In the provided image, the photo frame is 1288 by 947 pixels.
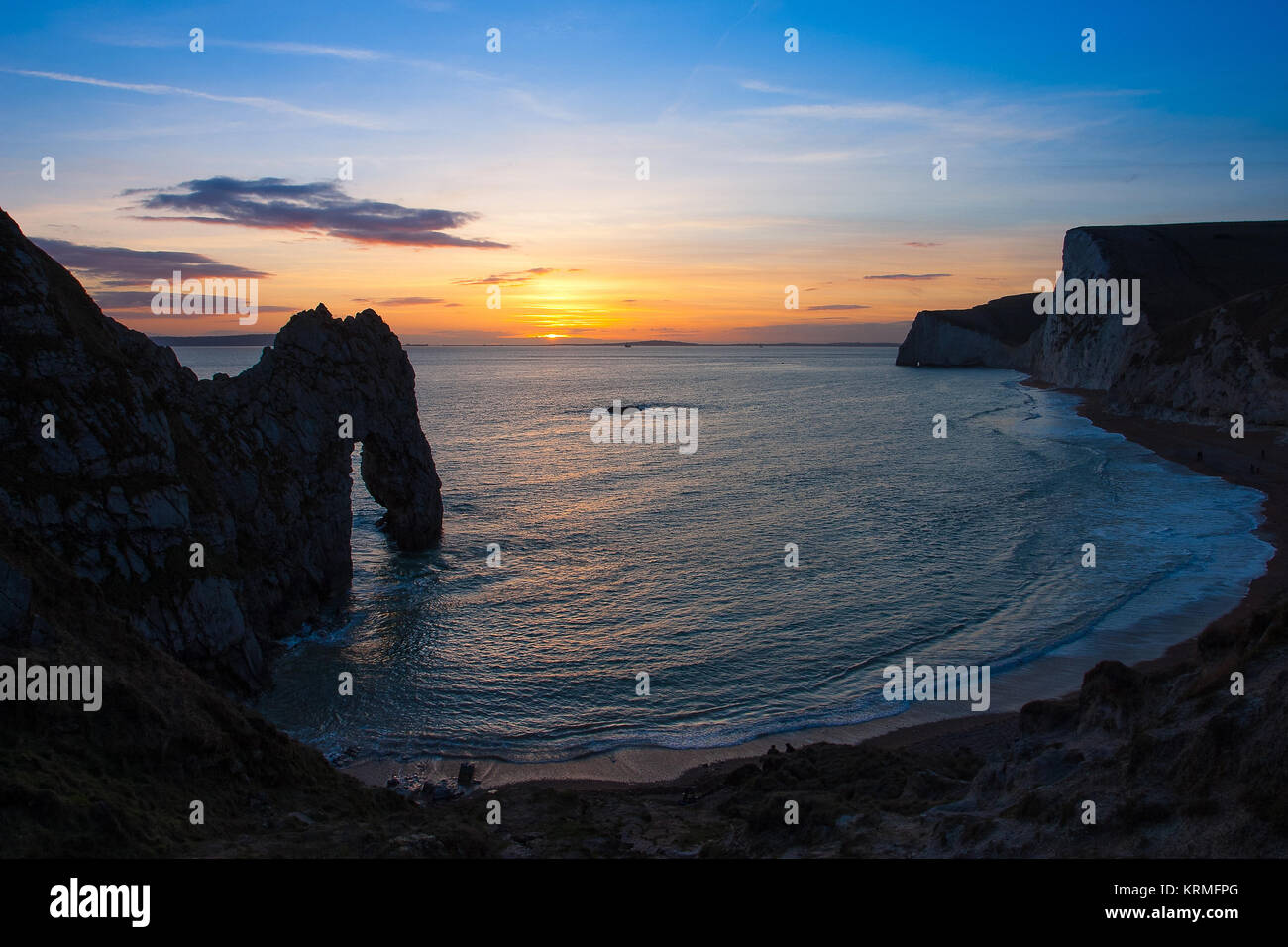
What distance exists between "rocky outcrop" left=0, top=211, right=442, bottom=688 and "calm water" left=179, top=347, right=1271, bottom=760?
267 centimetres

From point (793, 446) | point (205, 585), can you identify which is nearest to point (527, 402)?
point (793, 446)

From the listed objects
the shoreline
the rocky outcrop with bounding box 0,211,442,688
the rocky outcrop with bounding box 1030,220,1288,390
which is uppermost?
the rocky outcrop with bounding box 1030,220,1288,390

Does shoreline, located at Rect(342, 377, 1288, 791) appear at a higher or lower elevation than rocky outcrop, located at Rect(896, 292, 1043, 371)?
lower

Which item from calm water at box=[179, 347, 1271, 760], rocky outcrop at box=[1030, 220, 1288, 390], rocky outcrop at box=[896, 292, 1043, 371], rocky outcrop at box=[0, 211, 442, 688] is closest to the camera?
rocky outcrop at box=[0, 211, 442, 688]

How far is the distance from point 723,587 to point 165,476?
19.3 meters

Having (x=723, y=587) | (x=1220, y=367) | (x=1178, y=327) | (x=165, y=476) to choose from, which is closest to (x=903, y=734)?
(x=723, y=587)

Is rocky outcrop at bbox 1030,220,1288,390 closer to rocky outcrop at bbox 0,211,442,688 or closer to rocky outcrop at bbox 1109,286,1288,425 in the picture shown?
rocky outcrop at bbox 1109,286,1288,425

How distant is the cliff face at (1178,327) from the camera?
70625mm

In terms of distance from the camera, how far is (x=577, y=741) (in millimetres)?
19391

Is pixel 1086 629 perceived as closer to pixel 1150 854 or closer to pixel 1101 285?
A: pixel 1150 854

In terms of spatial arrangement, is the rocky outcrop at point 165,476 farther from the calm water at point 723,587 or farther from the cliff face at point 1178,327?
the cliff face at point 1178,327

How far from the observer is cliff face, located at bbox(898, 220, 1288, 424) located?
70625mm

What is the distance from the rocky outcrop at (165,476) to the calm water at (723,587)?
2668 millimetres

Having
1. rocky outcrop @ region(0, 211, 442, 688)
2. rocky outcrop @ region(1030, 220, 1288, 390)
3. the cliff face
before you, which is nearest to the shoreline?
rocky outcrop @ region(0, 211, 442, 688)
